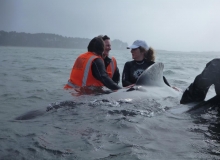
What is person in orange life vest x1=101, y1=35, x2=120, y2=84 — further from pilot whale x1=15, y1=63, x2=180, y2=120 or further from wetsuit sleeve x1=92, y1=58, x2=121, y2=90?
pilot whale x1=15, y1=63, x2=180, y2=120

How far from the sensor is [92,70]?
257 inches

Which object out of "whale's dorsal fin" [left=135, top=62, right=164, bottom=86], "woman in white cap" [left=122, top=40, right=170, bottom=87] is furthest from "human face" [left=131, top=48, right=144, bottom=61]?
"whale's dorsal fin" [left=135, top=62, right=164, bottom=86]

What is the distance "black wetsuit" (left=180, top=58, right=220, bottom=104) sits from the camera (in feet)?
12.6

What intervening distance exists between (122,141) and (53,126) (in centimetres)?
107

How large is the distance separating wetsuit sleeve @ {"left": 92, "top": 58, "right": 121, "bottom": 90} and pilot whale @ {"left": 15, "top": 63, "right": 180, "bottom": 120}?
541mm

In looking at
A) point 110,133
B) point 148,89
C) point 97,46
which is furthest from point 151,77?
point 110,133

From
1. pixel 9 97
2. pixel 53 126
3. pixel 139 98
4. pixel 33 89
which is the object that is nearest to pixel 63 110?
pixel 53 126

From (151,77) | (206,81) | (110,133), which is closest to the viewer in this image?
(110,133)

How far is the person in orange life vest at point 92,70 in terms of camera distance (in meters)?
6.38

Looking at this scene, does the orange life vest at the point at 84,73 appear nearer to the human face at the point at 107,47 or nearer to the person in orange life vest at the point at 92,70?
the person in orange life vest at the point at 92,70

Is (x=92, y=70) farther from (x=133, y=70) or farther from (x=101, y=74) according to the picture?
(x=133, y=70)

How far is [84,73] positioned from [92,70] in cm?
20

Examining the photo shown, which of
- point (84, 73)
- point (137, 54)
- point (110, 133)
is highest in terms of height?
point (137, 54)

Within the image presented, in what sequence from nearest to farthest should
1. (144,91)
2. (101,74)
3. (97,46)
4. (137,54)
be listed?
(144,91) → (101,74) → (97,46) → (137,54)
